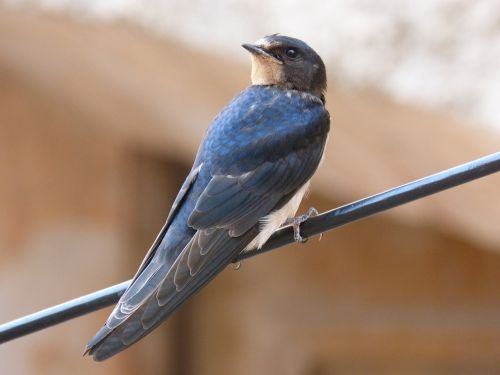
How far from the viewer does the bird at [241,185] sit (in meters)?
1.90

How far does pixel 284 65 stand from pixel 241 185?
0.35 meters

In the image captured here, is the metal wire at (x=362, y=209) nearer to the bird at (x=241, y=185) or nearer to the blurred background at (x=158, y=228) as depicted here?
the bird at (x=241, y=185)

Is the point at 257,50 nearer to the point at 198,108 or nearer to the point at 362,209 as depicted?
the point at 198,108

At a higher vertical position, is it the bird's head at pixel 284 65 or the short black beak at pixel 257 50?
the short black beak at pixel 257 50

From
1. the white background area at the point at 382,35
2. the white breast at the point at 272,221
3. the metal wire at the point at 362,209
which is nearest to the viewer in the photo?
the metal wire at the point at 362,209

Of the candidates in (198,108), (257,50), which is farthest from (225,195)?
(198,108)

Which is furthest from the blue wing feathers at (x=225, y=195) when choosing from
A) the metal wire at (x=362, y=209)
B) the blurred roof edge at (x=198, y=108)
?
the blurred roof edge at (x=198, y=108)

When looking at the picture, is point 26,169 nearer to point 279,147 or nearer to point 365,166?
point 365,166

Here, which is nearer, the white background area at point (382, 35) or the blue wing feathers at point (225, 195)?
the blue wing feathers at point (225, 195)

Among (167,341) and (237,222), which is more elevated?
(237,222)

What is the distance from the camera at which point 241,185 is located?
213cm

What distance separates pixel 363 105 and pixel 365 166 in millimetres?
244

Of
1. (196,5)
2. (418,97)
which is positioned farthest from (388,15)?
(196,5)

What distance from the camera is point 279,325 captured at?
3.31 m
